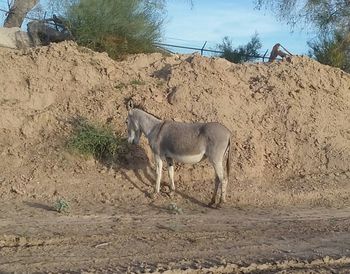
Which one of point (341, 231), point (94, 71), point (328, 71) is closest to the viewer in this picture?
point (341, 231)

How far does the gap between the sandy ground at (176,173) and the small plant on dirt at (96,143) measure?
0.20 m

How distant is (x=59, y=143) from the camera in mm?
13055

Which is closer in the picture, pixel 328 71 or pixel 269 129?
pixel 269 129

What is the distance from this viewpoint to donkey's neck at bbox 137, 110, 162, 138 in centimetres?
1249

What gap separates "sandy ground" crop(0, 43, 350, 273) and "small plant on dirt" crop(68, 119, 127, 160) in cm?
20

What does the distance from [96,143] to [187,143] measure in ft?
7.60

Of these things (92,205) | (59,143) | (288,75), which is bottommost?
(92,205)

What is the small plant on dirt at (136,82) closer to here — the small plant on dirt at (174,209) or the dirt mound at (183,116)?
the dirt mound at (183,116)

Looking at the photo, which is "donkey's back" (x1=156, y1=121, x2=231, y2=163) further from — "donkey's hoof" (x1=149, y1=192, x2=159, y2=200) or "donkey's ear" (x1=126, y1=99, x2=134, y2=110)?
"donkey's ear" (x1=126, y1=99, x2=134, y2=110)

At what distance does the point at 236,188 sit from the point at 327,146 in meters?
3.12

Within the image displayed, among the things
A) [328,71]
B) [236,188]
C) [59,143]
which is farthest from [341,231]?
[328,71]

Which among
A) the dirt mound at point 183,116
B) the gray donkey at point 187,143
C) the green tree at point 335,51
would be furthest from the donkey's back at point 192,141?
the green tree at point 335,51

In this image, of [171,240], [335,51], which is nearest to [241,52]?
[335,51]

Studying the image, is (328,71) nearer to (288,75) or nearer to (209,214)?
(288,75)
